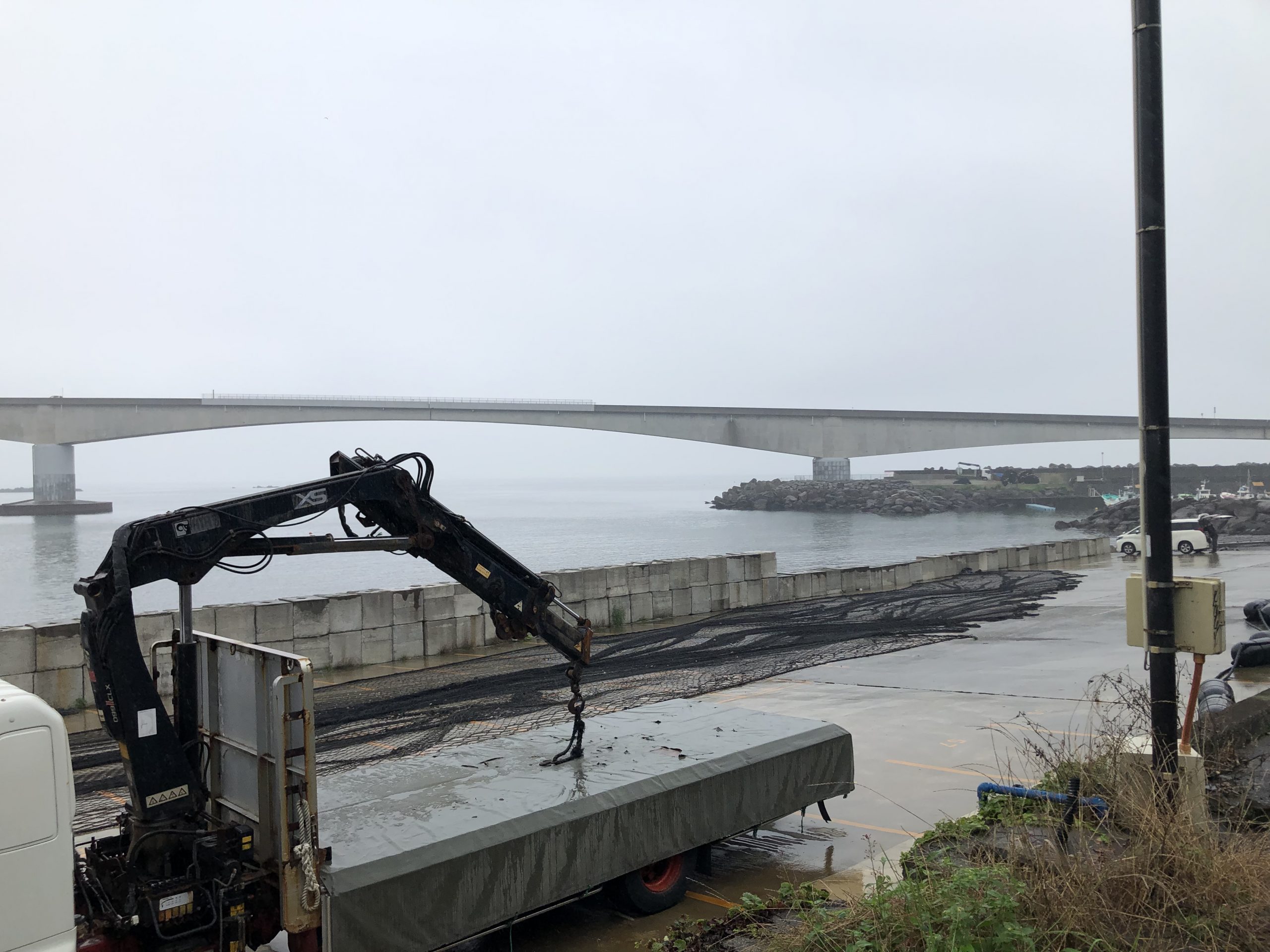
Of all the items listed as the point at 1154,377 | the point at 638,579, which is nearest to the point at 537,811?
the point at 1154,377

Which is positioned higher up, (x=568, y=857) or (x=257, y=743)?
(x=257, y=743)

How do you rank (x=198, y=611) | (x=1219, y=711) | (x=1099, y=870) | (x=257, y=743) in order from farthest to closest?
(x=198, y=611) < (x=1219, y=711) < (x=257, y=743) < (x=1099, y=870)

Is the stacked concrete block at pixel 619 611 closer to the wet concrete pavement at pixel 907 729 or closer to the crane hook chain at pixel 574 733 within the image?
the wet concrete pavement at pixel 907 729

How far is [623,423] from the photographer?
227 feet

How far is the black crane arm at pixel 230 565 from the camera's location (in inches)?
222

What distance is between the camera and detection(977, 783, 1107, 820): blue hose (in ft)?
22.8

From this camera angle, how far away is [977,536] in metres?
86.9

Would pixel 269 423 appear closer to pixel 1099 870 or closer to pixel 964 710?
pixel 964 710

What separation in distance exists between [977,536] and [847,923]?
8634 centimetres

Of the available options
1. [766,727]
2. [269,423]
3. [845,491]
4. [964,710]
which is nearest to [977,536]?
[845,491]

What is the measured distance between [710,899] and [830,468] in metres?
96.8

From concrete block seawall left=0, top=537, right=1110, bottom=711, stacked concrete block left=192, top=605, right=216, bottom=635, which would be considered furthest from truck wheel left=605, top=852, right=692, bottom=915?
stacked concrete block left=192, top=605, right=216, bottom=635

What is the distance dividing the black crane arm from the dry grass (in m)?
3.23

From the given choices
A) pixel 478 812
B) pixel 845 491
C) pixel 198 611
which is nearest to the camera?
pixel 478 812
